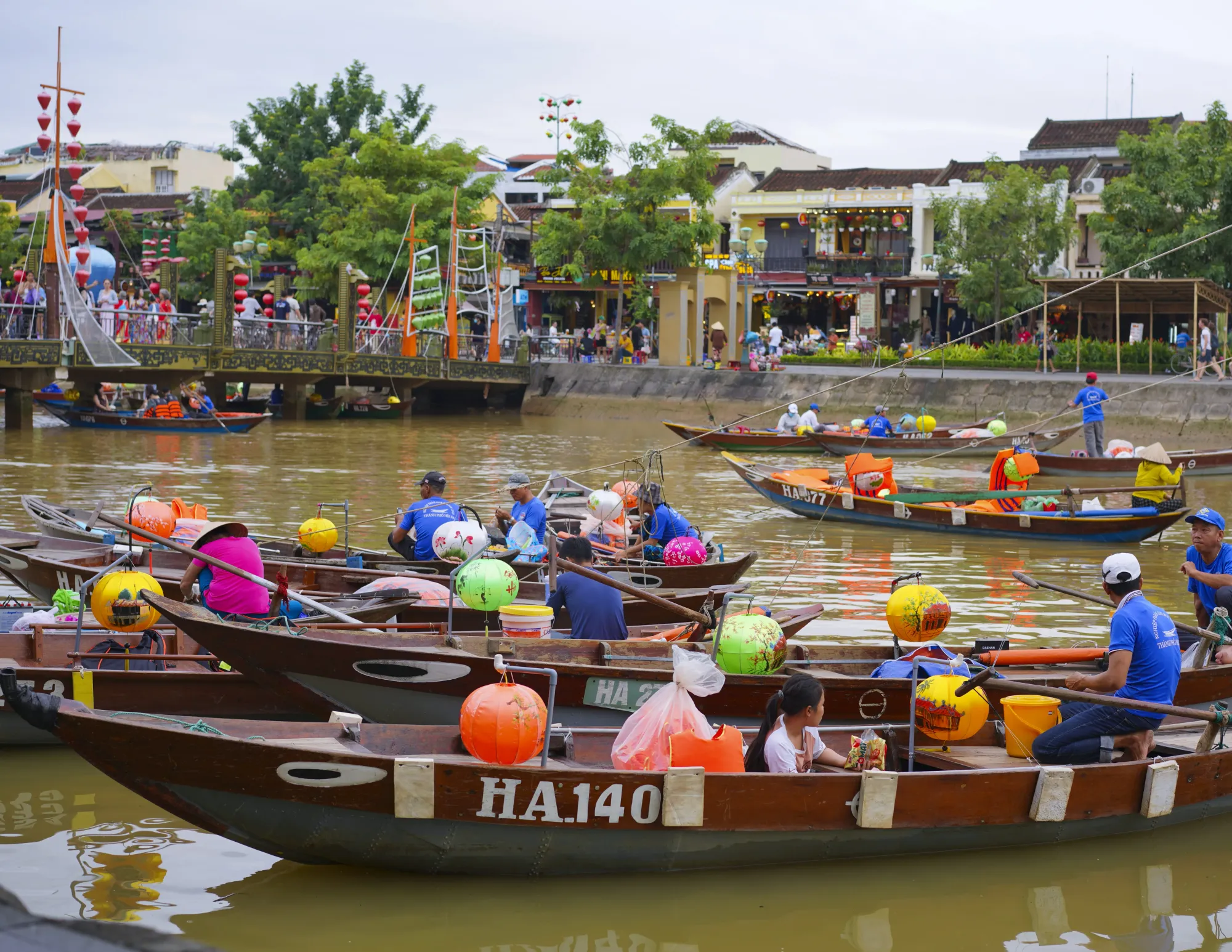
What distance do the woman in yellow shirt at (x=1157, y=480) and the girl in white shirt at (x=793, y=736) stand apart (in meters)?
12.2

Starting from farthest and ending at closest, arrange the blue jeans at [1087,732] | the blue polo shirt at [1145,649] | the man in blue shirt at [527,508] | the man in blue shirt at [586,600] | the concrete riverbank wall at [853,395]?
the concrete riverbank wall at [853,395]
the man in blue shirt at [527,508]
the man in blue shirt at [586,600]
the blue jeans at [1087,732]
the blue polo shirt at [1145,649]

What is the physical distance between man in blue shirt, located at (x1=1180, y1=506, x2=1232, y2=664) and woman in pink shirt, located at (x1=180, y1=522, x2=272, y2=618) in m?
6.43

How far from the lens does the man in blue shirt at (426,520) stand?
1288 centimetres

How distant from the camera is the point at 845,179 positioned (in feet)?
179

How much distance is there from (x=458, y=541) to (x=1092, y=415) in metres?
17.2

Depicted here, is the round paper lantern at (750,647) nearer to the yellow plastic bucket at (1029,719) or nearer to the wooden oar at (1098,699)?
the wooden oar at (1098,699)

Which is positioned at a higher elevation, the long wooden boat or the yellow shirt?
the yellow shirt

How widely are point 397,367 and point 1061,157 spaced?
27172 mm

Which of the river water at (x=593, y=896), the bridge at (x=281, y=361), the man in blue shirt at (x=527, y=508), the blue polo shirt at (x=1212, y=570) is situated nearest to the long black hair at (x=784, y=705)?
the river water at (x=593, y=896)

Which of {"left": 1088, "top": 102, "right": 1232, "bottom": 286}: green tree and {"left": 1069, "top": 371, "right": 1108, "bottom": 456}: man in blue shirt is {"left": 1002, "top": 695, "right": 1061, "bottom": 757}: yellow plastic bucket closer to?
{"left": 1069, "top": 371, "right": 1108, "bottom": 456}: man in blue shirt

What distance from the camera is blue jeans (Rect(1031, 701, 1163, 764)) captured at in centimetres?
775

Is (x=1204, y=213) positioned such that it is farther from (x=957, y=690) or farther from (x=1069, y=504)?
(x=957, y=690)

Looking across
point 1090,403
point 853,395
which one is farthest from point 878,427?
point 853,395

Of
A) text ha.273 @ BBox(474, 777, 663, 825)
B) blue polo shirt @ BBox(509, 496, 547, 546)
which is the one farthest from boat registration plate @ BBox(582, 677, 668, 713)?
blue polo shirt @ BBox(509, 496, 547, 546)
